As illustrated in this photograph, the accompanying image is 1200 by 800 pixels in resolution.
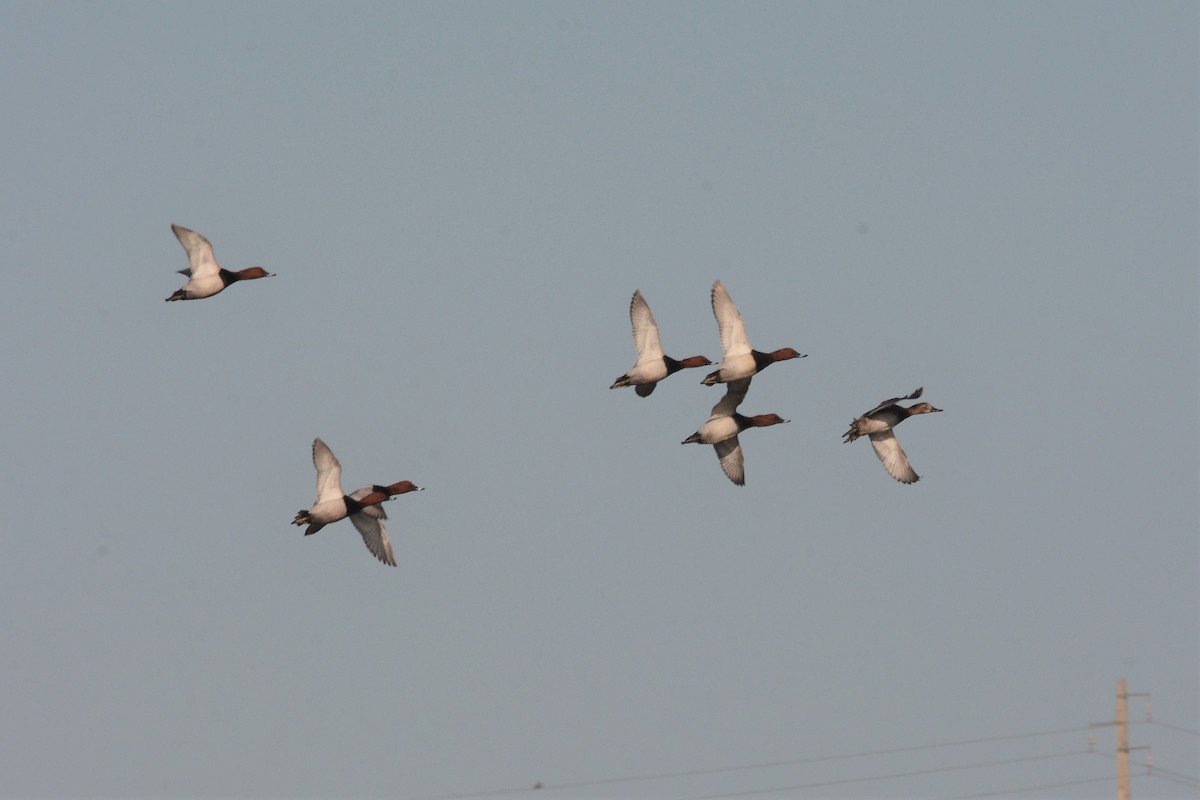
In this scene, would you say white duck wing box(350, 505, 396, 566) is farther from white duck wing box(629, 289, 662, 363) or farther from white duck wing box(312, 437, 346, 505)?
white duck wing box(629, 289, 662, 363)

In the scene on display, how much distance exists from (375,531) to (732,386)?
1074 centimetres

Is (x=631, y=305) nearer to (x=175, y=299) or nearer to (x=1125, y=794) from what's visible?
(x=175, y=299)

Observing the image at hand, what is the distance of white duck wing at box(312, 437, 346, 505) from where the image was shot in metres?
72.8

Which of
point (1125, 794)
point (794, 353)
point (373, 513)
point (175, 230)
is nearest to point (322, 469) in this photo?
point (373, 513)

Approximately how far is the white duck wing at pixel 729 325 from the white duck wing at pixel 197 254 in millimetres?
13818

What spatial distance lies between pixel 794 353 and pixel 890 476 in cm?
655

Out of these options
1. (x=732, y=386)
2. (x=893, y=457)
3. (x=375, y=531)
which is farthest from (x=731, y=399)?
(x=375, y=531)

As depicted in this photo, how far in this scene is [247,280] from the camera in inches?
→ 2980

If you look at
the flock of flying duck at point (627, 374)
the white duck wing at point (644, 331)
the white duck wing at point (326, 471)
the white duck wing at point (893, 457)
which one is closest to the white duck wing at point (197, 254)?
the flock of flying duck at point (627, 374)

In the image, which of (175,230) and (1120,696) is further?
(1120,696)

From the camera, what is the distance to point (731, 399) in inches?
3066

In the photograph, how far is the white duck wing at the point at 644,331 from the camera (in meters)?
75.2

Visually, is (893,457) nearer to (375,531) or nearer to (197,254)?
(375,531)

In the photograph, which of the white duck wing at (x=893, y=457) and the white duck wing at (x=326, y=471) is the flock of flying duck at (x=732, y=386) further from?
the white duck wing at (x=326, y=471)
